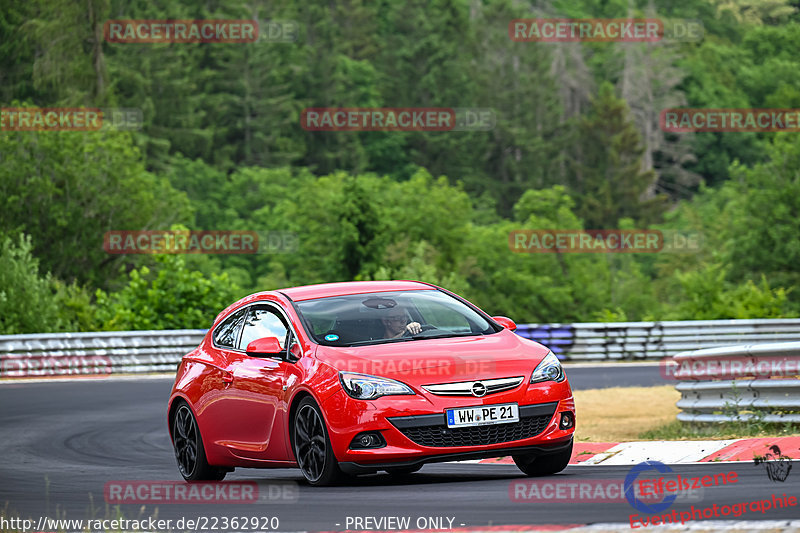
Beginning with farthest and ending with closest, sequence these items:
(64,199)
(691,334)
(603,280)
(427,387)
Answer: (603,280) → (64,199) → (691,334) → (427,387)

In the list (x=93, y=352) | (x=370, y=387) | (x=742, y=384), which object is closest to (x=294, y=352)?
(x=370, y=387)

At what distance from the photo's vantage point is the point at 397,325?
1083 cm

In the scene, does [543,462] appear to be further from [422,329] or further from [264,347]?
[264,347]

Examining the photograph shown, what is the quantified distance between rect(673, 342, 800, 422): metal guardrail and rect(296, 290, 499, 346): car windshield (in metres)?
3.49

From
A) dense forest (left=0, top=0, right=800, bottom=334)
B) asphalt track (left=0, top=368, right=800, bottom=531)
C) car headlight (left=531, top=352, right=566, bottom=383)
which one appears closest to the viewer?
asphalt track (left=0, top=368, right=800, bottom=531)

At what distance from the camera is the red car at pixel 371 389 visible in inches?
386

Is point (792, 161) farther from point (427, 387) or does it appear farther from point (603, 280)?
point (427, 387)

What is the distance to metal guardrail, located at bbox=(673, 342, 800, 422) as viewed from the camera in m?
13.2

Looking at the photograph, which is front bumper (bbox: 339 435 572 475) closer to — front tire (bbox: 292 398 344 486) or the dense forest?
front tire (bbox: 292 398 344 486)

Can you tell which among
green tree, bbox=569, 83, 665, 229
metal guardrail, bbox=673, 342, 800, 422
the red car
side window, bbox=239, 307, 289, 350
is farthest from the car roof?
green tree, bbox=569, 83, 665, 229

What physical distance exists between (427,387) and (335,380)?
2.08ft

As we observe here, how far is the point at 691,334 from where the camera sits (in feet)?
105

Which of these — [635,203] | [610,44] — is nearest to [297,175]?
[635,203]

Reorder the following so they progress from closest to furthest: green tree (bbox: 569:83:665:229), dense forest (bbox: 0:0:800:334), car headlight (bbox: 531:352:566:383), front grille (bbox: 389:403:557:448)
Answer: front grille (bbox: 389:403:557:448) < car headlight (bbox: 531:352:566:383) < dense forest (bbox: 0:0:800:334) < green tree (bbox: 569:83:665:229)
